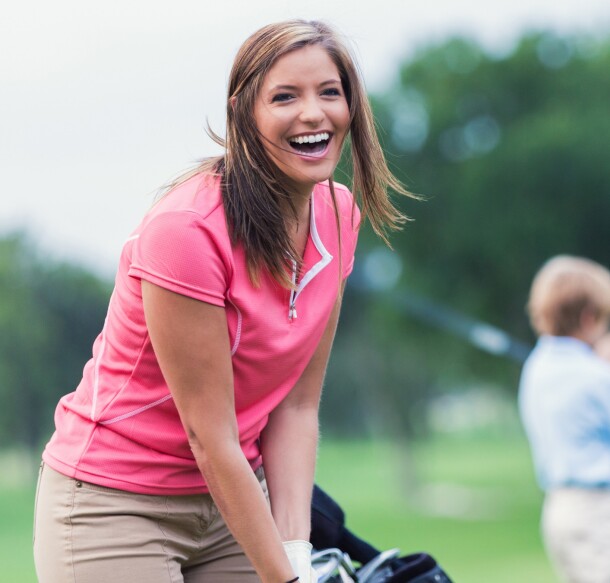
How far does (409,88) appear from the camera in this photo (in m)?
22.8

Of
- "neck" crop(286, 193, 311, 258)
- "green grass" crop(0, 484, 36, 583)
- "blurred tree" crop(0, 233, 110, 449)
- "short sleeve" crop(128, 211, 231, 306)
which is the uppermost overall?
"blurred tree" crop(0, 233, 110, 449)

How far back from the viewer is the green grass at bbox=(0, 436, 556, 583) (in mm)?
16866

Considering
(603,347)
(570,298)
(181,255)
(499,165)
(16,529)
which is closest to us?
(181,255)

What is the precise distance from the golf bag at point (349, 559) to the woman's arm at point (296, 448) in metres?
0.15

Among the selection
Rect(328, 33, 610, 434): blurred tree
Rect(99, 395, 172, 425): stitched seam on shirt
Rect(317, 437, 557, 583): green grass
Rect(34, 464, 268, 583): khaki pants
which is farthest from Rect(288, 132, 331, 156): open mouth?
Rect(328, 33, 610, 434): blurred tree

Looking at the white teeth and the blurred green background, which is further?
the blurred green background

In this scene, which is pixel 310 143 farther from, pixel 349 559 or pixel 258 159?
pixel 349 559

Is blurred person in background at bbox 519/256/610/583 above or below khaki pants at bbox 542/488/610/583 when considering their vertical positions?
above

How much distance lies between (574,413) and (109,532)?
2.95m

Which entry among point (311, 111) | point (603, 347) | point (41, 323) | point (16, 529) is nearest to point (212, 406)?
point (311, 111)

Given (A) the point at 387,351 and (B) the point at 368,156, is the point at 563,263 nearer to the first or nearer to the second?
(B) the point at 368,156

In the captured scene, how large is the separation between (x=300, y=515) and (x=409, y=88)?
20819mm

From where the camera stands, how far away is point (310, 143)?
2.38 m

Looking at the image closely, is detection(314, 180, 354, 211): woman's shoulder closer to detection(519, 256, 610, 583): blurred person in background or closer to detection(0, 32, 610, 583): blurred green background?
detection(519, 256, 610, 583): blurred person in background
